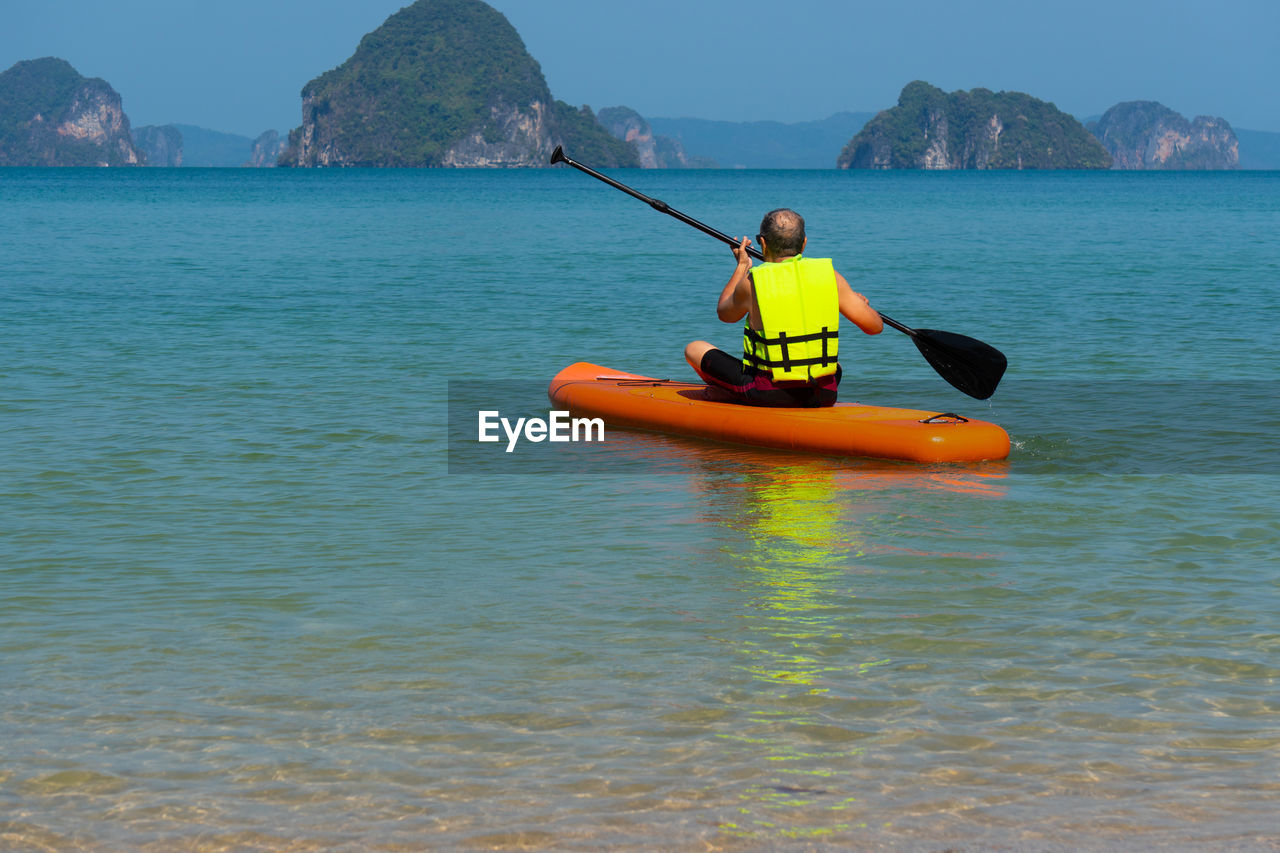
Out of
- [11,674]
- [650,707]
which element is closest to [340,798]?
[650,707]

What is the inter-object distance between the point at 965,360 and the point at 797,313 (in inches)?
68.1

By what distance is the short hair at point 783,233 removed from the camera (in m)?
7.67

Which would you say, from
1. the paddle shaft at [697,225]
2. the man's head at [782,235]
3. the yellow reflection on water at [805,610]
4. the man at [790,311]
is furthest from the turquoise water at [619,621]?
the man's head at [782,235]

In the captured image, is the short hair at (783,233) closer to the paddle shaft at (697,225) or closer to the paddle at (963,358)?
the paddle shaft at (697,225)

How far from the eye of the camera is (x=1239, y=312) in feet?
58.4

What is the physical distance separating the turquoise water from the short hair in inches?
50.5

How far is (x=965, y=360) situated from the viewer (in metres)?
9.00

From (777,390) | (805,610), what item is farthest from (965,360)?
(805,610)

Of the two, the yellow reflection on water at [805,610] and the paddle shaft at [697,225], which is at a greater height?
the paddle shaft at [697,225]

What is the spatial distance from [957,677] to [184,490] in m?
4.70

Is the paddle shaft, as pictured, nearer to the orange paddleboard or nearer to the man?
the man

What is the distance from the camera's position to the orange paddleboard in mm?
7895

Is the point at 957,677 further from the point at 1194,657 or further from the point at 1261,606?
the point at 1261,606

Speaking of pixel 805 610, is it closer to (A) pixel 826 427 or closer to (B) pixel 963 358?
(A) pixel 826 427
